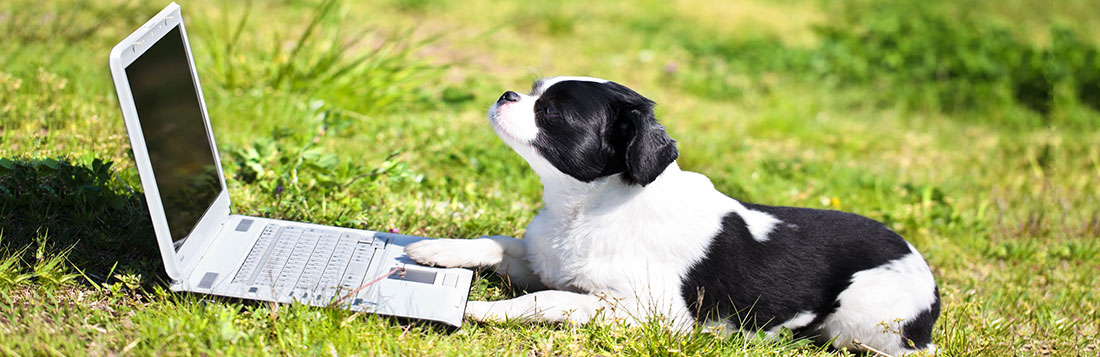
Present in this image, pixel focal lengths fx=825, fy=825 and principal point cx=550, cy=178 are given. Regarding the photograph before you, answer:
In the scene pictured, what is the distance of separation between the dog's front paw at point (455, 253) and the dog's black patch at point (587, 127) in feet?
1.57

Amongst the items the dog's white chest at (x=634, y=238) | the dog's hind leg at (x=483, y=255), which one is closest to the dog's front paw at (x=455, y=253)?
the dog's hind leg at (x=483, y=255)

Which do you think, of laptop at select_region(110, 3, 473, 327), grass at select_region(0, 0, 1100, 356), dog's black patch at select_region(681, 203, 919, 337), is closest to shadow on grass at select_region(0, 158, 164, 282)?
grass at select_region(0, 0, 1100, 356)

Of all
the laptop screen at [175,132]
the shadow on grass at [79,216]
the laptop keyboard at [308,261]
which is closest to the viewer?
the laptop screen at [175,132]

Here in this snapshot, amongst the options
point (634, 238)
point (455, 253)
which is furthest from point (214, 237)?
point (634, 238)

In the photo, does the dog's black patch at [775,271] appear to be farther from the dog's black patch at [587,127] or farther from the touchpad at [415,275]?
the touchpad at [415,275]

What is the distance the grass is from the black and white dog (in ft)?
0.40

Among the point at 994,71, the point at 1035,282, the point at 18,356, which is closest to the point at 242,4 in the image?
the point at 18,356

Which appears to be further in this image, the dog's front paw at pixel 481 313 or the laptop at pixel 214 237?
the dog's front paw at pixel 481 313

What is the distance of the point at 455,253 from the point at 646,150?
0.83 meters

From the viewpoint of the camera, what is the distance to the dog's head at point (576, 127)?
2873mm

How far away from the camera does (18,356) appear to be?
227 cm

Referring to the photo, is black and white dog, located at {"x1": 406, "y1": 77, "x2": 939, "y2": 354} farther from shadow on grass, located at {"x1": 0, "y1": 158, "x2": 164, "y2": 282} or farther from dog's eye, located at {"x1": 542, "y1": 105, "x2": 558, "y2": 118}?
shadow on grass, located at {"x1": 0, "y1": 158, "x2": 164, "y2": 282}

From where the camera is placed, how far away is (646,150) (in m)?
2.76

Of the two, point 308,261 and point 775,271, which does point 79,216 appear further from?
point 775,271
